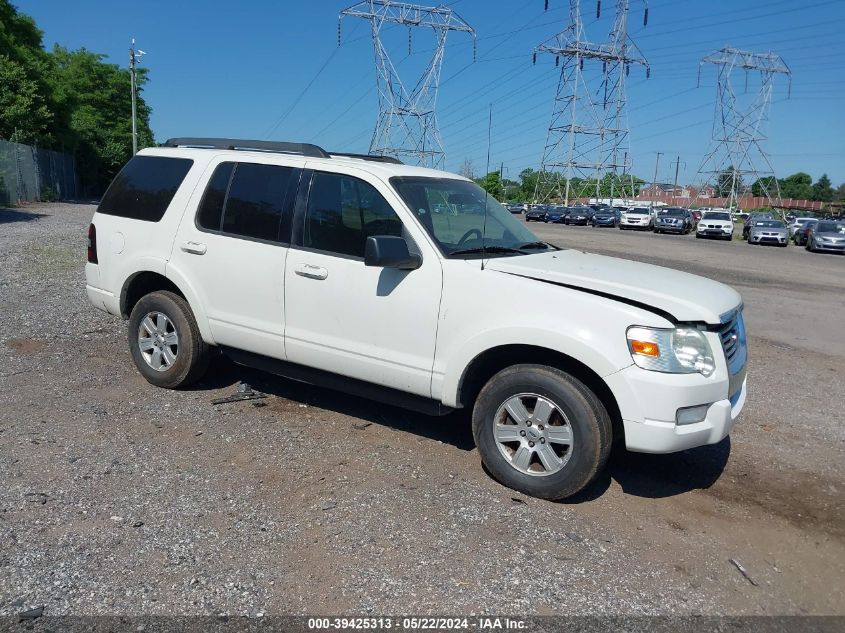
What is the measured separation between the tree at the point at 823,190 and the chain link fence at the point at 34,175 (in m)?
116

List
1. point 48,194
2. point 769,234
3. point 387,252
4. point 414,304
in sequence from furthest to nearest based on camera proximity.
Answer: point 48,194 < point 769,234 < point 414,304 < point 387,252

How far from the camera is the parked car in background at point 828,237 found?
30.6m

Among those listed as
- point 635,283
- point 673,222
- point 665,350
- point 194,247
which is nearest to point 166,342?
point 194,247

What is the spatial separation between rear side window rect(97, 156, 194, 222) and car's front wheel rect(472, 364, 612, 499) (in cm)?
321

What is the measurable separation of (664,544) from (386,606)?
163cm

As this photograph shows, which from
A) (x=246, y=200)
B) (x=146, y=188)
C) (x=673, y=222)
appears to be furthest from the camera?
(x=673, y=222)

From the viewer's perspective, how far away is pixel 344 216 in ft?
16.2

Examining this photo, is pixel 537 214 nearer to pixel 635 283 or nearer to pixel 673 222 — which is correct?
pixel 673 222

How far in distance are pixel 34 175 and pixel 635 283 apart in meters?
36.3

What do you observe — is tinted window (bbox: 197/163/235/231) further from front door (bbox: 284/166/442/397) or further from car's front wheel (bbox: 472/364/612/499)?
car's front wheel (bbox: 472/364/612/499)

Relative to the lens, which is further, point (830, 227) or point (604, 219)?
point (604, 219)

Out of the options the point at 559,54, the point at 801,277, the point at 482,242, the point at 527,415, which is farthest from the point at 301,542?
the point at 559,54

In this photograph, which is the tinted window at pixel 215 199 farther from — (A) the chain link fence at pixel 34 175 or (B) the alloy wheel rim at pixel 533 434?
(A) the chain link fence at pixel 34 175

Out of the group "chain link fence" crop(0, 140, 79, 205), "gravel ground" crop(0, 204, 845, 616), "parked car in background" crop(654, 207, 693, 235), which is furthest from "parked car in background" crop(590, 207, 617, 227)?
"gravel ground" crop(0, 204, 845, 616)
